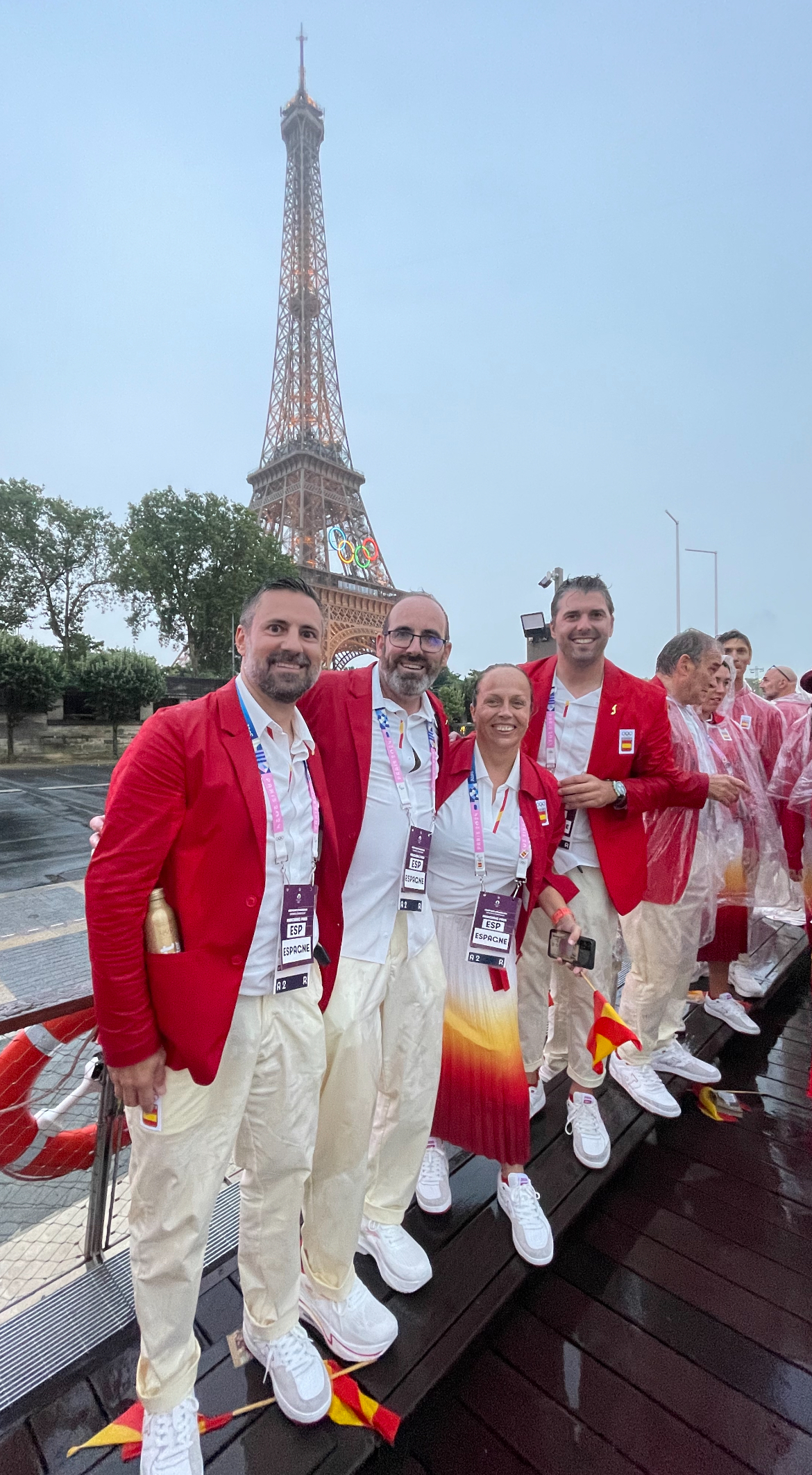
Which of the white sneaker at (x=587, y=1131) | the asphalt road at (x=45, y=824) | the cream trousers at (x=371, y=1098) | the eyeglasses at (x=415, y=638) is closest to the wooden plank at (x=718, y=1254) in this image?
the white sneaker at (x=587, y=1131)

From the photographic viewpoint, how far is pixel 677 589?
78.1 feet

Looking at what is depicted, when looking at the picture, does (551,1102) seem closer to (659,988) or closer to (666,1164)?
(666,1164)

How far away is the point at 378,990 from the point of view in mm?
1798

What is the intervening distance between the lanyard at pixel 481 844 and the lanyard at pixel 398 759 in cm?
15

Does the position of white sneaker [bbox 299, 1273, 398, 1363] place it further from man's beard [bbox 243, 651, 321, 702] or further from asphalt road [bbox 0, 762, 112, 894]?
asphalt road [bbox 0, 762, 112, 894]

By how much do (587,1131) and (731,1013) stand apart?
157 centimetres

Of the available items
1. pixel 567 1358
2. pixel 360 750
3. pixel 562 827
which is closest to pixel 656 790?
pixel 562 827

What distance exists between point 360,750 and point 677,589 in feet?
81.2

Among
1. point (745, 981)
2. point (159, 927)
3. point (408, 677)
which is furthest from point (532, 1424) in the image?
point (745, 981)

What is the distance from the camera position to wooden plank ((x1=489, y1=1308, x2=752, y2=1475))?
5.01 ft

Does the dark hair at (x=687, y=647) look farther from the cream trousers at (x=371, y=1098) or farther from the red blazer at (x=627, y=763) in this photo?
the cream trousers at (x=371, y=1098)

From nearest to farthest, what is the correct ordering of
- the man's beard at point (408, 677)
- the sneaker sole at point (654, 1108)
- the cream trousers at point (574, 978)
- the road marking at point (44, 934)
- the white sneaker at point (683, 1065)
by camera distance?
the man's beard at point (408, 677) < the cream trousers at point (574, 978) < the sneaker sole at point (654, 1108) < the white sneaker at point (683, 1065) < the road marking at point (44, 934)

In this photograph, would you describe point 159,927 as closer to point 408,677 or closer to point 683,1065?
point 408,677

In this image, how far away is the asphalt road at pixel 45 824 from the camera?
8406 millimetres
